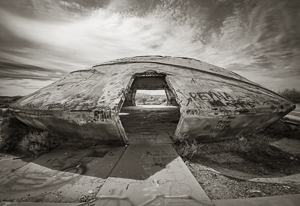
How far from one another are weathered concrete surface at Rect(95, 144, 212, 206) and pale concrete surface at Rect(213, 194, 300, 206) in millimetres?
212

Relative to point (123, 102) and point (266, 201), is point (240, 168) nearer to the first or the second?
point (266, 201)

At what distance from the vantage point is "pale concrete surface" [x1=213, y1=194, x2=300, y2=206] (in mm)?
1446

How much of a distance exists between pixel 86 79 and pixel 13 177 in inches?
98.0

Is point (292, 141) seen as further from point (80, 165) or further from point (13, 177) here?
point (13, 177)

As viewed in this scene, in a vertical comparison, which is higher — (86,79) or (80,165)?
(86,79)

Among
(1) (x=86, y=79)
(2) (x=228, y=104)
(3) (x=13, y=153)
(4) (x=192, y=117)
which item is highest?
(1) (x=86, y=79)

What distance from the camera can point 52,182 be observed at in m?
1.90

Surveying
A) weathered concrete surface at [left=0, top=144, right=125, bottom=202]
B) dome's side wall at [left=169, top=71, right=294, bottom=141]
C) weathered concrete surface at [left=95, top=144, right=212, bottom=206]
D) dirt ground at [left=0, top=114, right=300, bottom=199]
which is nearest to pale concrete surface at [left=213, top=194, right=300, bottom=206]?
dirt ground at [left=0, top=114, right=300, bottom=199]

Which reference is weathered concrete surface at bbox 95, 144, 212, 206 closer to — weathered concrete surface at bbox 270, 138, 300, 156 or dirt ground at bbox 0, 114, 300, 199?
dirt ground at bbox 0, 114, 300, 199

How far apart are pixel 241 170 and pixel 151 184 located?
1647 millimetres

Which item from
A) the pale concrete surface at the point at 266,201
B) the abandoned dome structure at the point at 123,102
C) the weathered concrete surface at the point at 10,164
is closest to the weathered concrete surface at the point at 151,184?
the pale concrete surface at the point at 266,201

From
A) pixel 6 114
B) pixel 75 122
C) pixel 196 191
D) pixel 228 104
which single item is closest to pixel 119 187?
pixel 196 191

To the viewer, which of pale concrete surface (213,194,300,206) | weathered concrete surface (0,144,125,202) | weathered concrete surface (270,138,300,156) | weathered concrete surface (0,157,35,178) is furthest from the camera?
weathered concrete surface (270,138,300,156)

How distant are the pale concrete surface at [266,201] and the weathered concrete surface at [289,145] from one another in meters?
2.10
